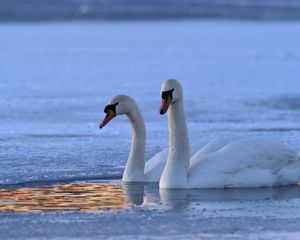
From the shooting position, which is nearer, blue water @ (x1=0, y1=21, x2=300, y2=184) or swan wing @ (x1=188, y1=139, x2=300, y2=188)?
swan wing @ (x1=188, y1=139, x2=300, y2=188)

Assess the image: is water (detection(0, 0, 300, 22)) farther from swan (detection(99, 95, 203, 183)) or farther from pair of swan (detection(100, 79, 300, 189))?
pair of swan (detection(100, 79, 300, 189))

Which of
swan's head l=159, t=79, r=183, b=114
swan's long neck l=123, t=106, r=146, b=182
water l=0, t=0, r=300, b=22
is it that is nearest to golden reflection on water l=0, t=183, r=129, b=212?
swan's long neck l=123, t=106, r=146, b=182

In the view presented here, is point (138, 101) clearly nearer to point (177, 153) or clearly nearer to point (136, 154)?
point (136, 154)

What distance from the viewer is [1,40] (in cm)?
2956

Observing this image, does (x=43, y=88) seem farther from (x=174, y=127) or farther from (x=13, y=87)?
(x=174, y=127)

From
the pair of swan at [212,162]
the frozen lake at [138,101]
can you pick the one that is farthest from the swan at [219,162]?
the frozen lake at [138,101]

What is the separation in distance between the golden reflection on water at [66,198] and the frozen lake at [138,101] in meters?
0.28

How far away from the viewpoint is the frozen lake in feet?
23.7

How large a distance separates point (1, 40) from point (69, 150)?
63.1 ft

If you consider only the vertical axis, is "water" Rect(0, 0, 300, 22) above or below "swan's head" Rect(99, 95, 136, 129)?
above

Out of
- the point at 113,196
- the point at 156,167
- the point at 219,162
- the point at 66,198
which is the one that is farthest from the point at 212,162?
the point at 66,198

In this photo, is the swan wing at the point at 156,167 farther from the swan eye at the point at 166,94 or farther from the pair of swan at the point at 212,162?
the swan eye at the point at 166,94

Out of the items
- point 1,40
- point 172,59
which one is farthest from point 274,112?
point 1,40

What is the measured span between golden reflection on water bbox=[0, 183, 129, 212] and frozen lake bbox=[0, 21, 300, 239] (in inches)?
11.2
